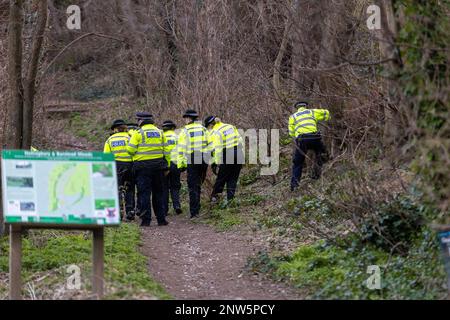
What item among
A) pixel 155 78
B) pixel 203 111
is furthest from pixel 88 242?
pixel 155 78

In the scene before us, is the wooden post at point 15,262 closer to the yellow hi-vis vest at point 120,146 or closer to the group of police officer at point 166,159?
the group of police officer at point 166,159

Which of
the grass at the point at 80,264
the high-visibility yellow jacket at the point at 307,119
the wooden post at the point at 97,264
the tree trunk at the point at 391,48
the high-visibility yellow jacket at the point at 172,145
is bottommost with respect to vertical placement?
the grass at the point at 80,264

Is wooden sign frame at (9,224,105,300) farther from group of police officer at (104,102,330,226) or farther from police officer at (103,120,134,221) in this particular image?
police officer at (103,120,134,221)

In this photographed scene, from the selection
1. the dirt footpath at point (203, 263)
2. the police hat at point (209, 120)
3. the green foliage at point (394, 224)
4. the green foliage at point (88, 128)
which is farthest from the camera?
the green foliage at point (88, 128)

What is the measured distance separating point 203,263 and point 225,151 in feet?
17.1

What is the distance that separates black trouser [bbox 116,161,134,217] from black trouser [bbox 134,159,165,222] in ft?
1.40

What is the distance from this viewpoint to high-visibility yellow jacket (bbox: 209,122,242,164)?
18.1 meters

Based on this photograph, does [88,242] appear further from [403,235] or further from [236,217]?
[403,235]

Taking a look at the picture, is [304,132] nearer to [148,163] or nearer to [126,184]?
[148,163]

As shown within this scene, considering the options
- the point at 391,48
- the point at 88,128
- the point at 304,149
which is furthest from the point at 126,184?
the point at 88,128

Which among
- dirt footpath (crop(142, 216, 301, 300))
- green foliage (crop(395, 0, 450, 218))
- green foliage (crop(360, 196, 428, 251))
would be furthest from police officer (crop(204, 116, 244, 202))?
green foliage (crop(395, 0, 450, 218))

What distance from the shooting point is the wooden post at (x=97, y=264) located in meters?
9.51

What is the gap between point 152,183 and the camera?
17.2m

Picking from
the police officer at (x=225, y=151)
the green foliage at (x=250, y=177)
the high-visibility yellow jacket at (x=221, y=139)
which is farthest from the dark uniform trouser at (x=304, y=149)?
the green foliage at (x=250, y=177)
